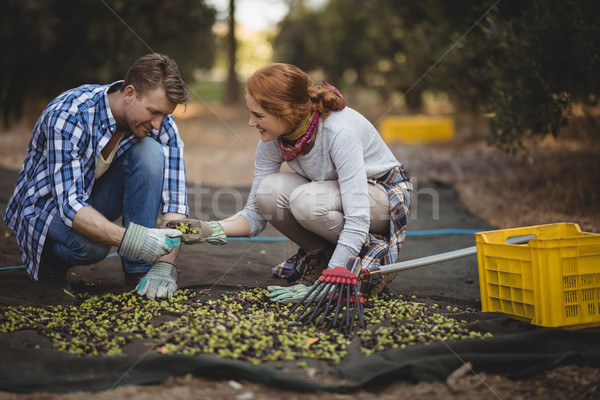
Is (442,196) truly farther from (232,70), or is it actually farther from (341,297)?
(232,70)

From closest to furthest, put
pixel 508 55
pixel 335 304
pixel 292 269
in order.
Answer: pixel 335 304 → pixel 292 269 → pixel 508 55

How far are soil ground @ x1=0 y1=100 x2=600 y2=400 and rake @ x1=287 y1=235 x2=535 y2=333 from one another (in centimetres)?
47

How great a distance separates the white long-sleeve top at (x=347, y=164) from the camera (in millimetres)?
2504

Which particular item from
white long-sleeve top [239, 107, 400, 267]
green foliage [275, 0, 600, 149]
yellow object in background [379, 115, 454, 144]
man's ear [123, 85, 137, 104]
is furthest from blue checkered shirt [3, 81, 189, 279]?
yellow object in background [379, 115, 454, 144]

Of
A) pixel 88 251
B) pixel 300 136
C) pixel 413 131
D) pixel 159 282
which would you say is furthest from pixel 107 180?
pixel 413 131

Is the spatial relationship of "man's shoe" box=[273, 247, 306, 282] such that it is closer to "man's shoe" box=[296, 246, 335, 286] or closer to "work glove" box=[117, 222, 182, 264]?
"man's shoe" box=[296, 246, 335, 286]

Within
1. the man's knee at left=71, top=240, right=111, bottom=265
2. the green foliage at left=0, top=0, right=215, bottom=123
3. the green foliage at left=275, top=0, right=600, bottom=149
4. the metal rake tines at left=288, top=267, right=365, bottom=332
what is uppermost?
the green foliage at left=0, top=0, right=215, bottom=123

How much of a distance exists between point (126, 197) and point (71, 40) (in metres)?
6.54

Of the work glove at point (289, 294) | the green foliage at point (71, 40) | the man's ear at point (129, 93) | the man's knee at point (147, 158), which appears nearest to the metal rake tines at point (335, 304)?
the work glove at point (289, 294)

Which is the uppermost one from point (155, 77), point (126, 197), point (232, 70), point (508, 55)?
point (232, 70)

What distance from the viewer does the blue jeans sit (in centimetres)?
266

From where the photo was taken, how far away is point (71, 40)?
27.3ft

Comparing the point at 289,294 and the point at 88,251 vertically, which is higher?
the point at 88,251

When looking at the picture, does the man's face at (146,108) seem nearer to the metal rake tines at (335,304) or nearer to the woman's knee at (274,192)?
the woman's knee at (274,192)
